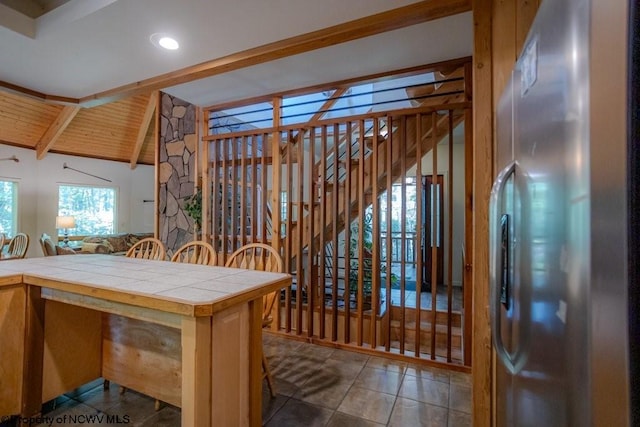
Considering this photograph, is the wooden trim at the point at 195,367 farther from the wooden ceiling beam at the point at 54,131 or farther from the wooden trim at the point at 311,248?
the wooden ceiling beam at the point at 54,131

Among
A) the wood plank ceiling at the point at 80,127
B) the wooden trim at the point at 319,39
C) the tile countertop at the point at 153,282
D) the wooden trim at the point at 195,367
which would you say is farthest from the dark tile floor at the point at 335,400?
the wood plank ceiling at the point at 80,127

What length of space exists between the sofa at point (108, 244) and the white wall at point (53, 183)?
132 centimetres

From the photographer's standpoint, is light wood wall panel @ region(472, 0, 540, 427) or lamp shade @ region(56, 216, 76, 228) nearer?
light wood wall panel @ region(472, 0, 540, 427)

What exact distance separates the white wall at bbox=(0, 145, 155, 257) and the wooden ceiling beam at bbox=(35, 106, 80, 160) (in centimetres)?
22

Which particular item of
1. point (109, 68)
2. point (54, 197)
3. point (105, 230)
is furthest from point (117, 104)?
point (109, 68)

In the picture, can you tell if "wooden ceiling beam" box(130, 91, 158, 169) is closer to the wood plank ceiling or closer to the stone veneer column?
the wood plank ceiling

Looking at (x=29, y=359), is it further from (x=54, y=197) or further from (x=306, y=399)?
(x=54, y=197)

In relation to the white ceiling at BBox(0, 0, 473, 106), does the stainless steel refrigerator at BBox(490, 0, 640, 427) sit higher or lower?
lower

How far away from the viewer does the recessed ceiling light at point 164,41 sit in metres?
2.33

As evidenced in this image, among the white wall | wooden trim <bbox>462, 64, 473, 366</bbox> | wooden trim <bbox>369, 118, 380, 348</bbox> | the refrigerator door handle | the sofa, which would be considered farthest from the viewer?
the white wall

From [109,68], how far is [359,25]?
2.31 meters

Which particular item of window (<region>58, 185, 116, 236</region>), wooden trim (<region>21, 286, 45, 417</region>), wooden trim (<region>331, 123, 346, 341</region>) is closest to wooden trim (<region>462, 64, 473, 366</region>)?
wooden trim (<region>331, 123, 346, 341</region>)

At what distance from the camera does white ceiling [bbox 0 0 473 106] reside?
6.64ft

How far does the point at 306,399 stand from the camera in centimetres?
214
